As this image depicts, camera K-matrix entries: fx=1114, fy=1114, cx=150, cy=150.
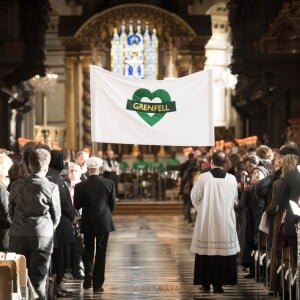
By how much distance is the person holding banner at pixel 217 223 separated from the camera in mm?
13430

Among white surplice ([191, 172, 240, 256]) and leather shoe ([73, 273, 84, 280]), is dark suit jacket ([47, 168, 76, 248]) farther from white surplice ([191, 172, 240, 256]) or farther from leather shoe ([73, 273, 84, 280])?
leather shoe ([73, 273, 84, 280])

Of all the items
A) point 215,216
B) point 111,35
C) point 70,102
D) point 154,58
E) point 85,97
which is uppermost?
point 111,35

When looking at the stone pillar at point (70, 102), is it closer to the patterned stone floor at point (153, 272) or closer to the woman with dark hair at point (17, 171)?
the patterned stone floor at point (153, 272)

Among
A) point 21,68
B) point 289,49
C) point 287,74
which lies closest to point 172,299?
point 289,49

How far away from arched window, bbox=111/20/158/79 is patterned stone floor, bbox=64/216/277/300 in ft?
59.2

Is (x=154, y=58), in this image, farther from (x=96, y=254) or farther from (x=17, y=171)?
(x=17, y=171)

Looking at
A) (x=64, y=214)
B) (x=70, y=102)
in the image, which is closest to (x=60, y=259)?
(x=64, y=214)

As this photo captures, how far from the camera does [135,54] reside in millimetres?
42594

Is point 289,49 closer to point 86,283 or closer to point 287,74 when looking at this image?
point 287,74

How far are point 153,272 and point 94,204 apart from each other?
287 centimetres

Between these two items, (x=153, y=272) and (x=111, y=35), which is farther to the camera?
(x=111, y=35)

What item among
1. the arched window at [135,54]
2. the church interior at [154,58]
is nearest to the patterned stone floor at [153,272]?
the church interior at [154,58]

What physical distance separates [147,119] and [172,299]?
216 centimetres

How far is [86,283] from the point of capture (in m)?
14.2
